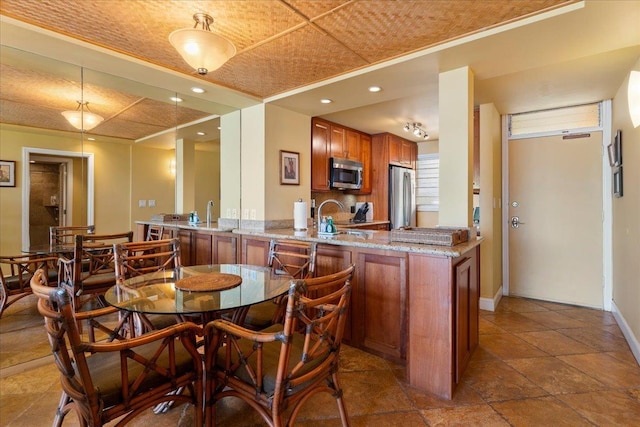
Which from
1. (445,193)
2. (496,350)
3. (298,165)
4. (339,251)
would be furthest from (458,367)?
(298,165)

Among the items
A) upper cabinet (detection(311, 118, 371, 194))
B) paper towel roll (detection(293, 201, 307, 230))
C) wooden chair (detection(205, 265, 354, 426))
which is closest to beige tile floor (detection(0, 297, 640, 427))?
wooden chair (detection(205, 265, 354, 426))

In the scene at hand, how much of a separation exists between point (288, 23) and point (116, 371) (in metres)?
2.02

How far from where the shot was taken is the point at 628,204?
8.88ft

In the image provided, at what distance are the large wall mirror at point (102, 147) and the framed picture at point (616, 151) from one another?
12.2ft

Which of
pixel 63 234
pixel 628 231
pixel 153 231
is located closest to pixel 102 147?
pixel 63 234

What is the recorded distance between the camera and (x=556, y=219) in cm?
377

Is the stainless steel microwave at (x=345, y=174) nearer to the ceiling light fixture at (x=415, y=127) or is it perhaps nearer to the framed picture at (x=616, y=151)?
the ceiling light fixture at (x=415, y=127)

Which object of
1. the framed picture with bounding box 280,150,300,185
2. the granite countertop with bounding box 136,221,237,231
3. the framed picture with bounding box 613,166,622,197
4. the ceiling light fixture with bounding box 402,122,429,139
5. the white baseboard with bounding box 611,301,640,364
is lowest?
the white baseboard with bounding box 611,301,640,364

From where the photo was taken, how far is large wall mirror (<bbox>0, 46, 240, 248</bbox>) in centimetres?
268

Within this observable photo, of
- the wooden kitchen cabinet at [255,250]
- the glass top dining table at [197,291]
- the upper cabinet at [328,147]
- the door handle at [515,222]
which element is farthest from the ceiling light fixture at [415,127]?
the glass top dining table at [197,291]

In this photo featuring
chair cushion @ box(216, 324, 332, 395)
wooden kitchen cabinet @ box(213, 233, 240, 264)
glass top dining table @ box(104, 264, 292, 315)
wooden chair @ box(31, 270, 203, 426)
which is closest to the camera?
wooden chair @ box(31, 270, 203, 426)

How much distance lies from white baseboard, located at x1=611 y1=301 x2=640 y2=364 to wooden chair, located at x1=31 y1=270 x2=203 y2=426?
120 inches

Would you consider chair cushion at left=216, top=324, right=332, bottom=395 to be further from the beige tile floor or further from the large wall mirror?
the large wall mirror

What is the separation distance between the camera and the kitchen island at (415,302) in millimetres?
1927
